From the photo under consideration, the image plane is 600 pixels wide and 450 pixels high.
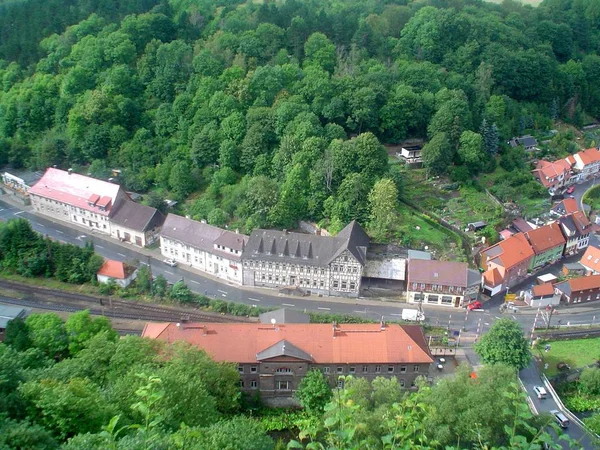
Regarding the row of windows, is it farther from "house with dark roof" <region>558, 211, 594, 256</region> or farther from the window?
"house with dark roof" <region>558, 211, 594, 256</region>

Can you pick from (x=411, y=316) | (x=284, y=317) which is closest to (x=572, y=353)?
(x=411, y=316)

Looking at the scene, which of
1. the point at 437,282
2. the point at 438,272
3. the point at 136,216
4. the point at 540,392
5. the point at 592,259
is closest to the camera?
the point at 540,392

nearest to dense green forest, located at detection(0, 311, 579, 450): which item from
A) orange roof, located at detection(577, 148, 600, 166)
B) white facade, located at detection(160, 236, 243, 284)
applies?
white facade, located at detection(160, 236, 243, 284)

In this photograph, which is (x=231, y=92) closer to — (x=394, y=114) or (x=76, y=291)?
(x=394, y=114)

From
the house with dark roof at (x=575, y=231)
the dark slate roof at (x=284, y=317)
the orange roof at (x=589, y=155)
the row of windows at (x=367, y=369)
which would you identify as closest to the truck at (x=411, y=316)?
the dark slate roof at (x=284, y=317)

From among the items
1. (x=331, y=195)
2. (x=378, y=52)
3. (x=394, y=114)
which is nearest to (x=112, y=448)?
(x=331, y=195)

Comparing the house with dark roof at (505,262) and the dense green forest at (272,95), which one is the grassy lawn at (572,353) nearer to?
the house with dark roof at (505,262)

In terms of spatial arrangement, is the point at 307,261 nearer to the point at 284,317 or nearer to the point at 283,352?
the point at 284,317

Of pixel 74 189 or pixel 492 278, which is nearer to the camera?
pixel 492 278
